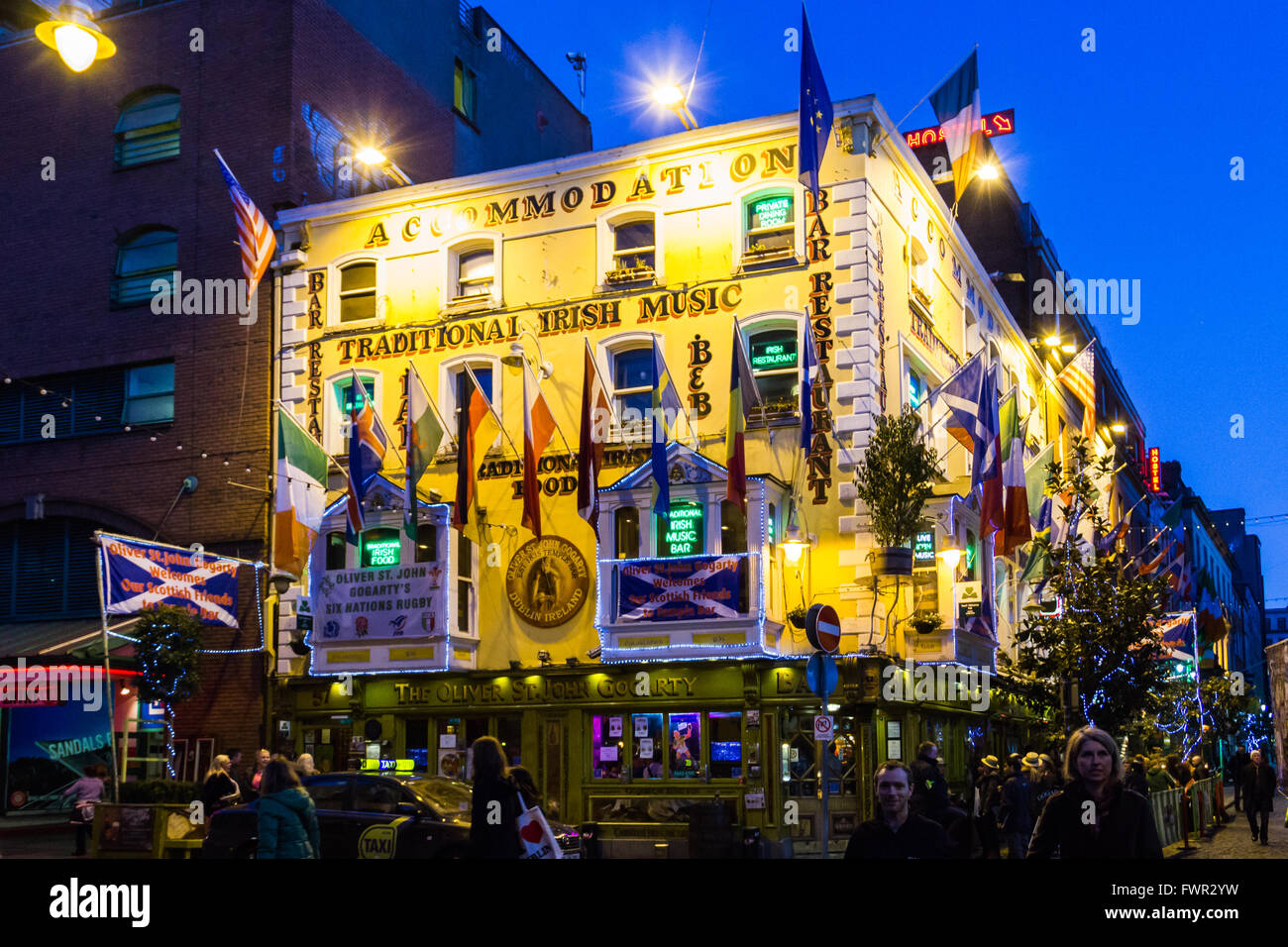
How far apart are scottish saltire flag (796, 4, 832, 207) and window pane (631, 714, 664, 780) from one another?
970 centimetres

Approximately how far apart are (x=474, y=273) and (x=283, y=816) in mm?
19134

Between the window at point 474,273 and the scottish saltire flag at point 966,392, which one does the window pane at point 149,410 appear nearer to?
the window at point 474,273

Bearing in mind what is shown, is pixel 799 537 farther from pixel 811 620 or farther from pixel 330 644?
pixel 330 644

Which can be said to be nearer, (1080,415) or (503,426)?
(503,426)

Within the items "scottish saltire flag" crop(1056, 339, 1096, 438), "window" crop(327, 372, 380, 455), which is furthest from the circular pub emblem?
"scottish saltire flag" crop(1056, 339, 1096, 438)

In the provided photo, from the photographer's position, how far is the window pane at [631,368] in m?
26.6

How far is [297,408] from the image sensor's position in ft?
95.1

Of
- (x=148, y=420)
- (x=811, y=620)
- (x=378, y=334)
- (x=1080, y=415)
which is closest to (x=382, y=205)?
(x=378, y=334)

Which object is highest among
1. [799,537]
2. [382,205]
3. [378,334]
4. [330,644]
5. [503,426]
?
[382,205]

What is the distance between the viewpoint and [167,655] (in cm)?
2581

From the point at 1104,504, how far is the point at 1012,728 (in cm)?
2446

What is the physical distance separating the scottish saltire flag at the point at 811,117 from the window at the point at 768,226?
11.6 feet

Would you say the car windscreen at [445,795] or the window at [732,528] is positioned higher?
the window at [732,528]

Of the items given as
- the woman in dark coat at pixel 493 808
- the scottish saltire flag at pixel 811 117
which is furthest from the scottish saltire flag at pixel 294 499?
the woman in dark coat at pixel 493 808
